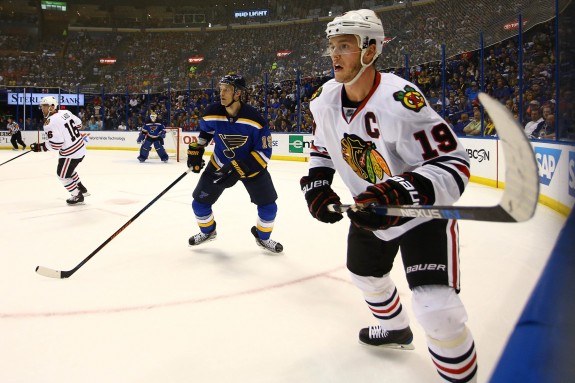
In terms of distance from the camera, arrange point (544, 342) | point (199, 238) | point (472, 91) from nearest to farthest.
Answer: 1. point (544, 342)
2. point (199, 238)
3. point (472, 91)

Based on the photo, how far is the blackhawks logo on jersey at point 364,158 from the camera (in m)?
1.68

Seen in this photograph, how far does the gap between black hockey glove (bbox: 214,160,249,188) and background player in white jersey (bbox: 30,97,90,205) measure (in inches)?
116

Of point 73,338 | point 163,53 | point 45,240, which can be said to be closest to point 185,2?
point 163,53

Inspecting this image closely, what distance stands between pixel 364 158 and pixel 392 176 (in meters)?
0.15

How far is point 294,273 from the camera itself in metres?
3.23

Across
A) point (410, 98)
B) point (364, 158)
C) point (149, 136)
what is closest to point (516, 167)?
point (410, 98)

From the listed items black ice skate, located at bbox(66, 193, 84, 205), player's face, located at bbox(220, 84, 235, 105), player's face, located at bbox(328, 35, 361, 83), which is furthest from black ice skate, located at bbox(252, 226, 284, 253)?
black ice skate, located at bbox(66, 193, 84, 205)

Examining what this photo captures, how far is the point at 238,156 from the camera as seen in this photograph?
3.75 meters

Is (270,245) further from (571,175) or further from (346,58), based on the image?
(571,175)

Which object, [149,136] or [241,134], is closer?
[241,134]

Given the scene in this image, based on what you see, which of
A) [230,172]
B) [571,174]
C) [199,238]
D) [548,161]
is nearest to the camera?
[230,172]

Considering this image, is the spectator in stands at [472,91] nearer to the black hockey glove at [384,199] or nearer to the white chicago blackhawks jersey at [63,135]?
the white chicago blackhawks jersey at [63,135]

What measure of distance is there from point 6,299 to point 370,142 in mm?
2254

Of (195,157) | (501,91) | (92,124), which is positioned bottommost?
(195,157)
